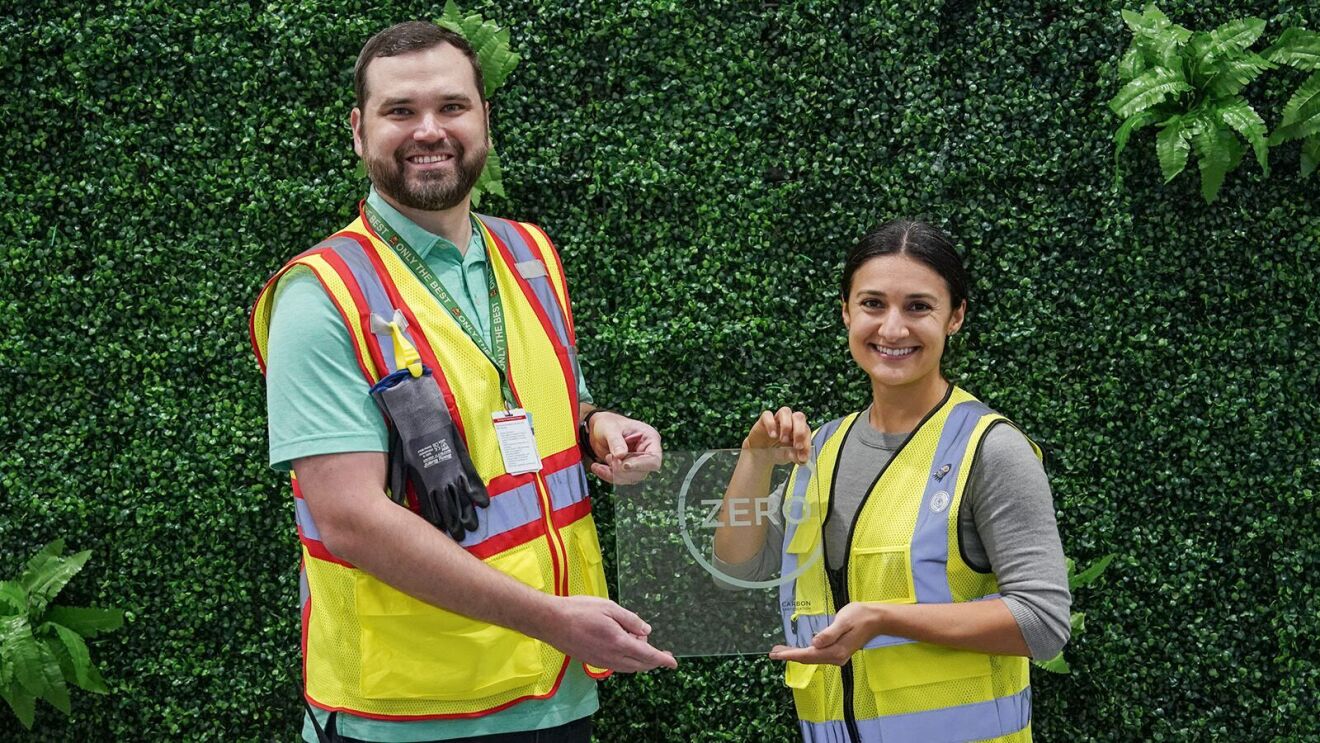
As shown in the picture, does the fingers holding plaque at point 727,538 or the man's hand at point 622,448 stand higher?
the man's hand at point 622,448

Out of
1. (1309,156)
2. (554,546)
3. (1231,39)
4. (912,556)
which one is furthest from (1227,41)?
(554,546)

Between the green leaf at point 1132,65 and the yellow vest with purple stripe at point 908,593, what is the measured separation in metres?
1.88

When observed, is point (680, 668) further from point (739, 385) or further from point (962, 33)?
point (962, 33)

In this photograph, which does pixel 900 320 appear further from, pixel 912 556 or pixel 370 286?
pixel 370 286

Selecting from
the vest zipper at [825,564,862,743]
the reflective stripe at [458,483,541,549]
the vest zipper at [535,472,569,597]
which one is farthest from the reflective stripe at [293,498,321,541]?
the vest zipper at [825,564,862,743]

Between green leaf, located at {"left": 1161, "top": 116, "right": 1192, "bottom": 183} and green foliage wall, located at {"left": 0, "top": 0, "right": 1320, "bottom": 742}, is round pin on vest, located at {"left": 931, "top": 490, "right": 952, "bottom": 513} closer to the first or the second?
green foliage wall, located at {"left": 0, "top": 0, "right": 1320, "bottom": 742}

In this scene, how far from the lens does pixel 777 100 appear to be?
4.04m

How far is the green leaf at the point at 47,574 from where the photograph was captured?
3984 mm

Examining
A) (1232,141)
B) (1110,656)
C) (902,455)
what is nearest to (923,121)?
(1232,141)

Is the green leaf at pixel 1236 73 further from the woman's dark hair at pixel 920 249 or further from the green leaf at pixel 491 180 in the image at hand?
the green leaf at pixel 491 180

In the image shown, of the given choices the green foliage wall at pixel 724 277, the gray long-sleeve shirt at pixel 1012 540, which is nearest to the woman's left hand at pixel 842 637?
the gray long-sleeve shirt at pixel 1012 540

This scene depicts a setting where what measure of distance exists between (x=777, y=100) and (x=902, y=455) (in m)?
1.79

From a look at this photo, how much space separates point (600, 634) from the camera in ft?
7.44

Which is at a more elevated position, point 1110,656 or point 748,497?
point 748,497
